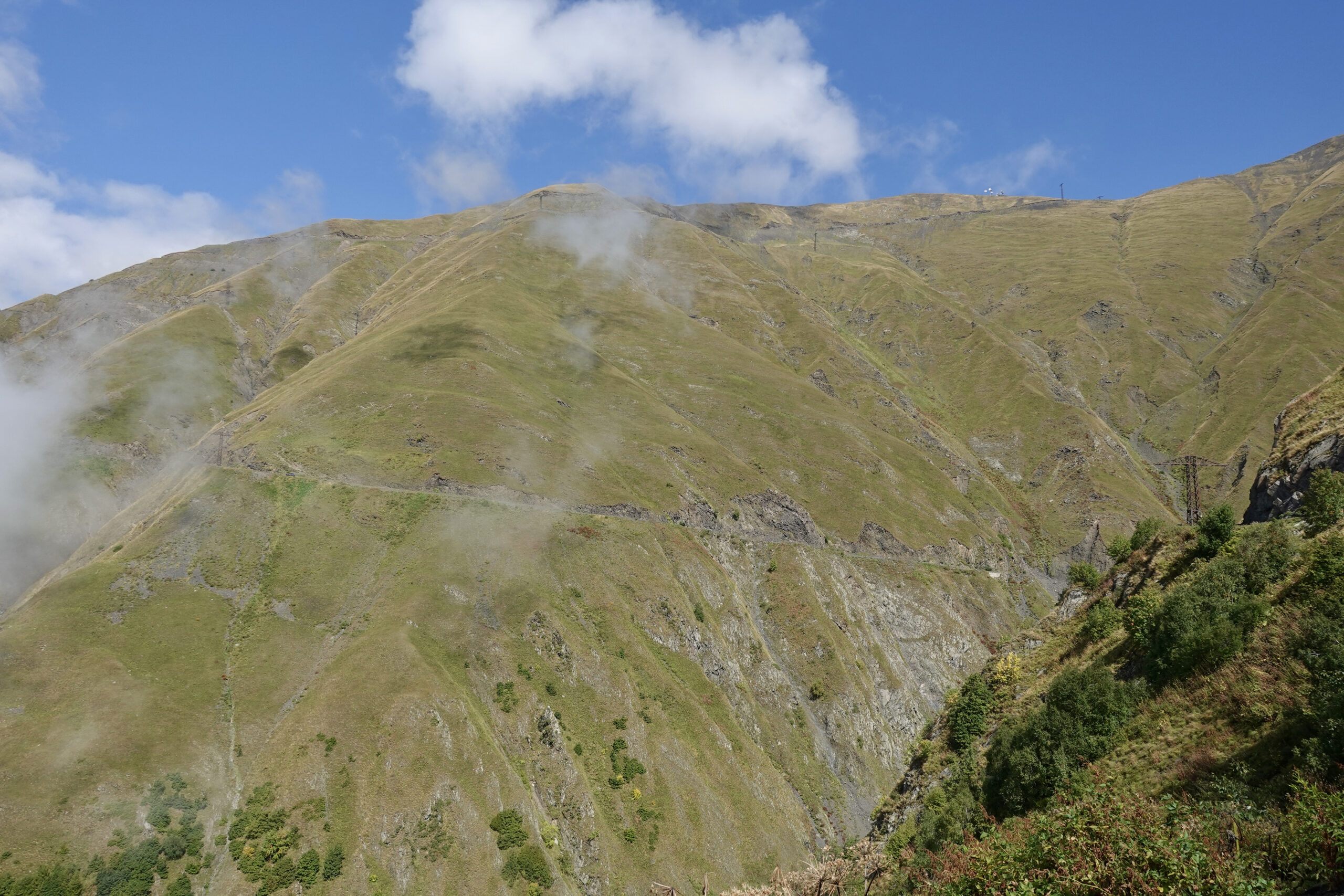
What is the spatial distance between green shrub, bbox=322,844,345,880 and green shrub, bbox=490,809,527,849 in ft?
40.8

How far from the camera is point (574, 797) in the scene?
226ft

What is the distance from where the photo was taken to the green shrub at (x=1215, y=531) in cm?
3170

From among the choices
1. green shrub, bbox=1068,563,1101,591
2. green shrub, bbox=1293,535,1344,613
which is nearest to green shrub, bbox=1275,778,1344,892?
green shrub, bbox=1293,535,1344,613

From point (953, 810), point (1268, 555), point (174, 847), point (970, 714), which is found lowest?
point (953, 810)

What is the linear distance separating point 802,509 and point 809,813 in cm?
6038

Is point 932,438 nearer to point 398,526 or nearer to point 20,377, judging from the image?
point 398,526

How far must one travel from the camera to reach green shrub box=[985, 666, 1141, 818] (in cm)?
2634

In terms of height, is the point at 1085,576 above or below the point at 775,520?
below

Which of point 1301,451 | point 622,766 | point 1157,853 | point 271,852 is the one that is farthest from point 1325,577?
point 271,852

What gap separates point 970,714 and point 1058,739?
1314 centimetres

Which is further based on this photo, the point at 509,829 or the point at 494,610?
the point at 494,610

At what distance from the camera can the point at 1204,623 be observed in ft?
79.6

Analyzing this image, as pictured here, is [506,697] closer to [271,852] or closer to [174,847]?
[271,852]

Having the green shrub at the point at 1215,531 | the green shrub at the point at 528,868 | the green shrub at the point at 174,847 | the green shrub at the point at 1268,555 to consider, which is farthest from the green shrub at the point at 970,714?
the green shrub at the point at 174,847
